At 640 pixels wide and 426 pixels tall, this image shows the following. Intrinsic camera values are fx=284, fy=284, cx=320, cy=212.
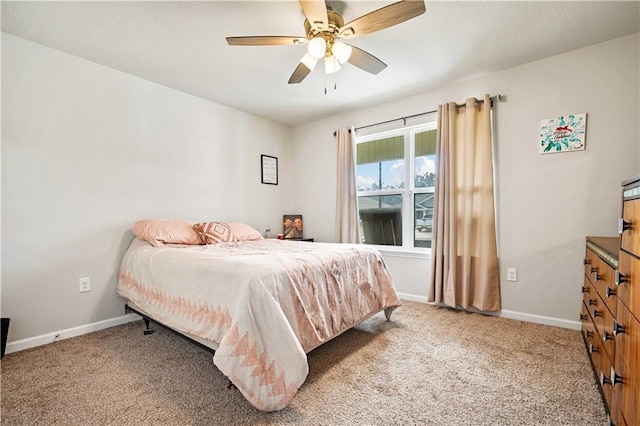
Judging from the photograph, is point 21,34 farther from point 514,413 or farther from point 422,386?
point 514,413

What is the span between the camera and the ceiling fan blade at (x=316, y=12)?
1.47 meters

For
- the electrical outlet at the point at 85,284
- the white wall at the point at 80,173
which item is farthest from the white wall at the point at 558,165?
the electrical outlet at the point at 85,284

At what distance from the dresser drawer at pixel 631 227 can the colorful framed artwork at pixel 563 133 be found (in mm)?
1372

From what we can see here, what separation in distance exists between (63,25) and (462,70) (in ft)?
10.7

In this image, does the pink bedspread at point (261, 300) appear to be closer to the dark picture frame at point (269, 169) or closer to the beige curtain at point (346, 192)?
the beige curtain at point (346, 192)

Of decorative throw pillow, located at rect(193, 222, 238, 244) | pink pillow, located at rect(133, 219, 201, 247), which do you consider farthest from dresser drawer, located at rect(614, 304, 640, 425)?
pink pillow, located at rect(133, 219, 201, 247)

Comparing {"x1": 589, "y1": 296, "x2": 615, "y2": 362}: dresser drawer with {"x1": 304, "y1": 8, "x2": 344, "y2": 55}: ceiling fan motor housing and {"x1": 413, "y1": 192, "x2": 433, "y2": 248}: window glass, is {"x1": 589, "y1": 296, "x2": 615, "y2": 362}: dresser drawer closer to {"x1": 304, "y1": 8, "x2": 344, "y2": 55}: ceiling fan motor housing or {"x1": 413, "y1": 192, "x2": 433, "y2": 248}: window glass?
{"x1": 413, "y1": 192, "x2": 433, "y2": 248}: window glass

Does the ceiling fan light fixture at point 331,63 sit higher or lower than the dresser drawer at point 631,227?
higher

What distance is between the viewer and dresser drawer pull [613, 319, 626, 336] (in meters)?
1.18

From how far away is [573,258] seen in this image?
2.41 metres

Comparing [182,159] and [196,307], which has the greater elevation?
[182,159]

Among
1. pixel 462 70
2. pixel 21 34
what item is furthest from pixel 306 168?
pixel 21 34

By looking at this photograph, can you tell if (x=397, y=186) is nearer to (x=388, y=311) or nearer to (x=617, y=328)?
(x=388, y=311)

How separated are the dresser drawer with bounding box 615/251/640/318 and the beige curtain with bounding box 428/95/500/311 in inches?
57.7
